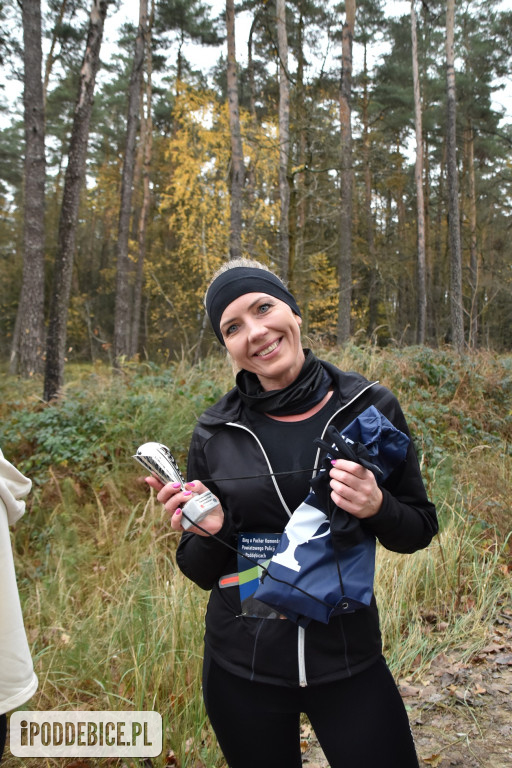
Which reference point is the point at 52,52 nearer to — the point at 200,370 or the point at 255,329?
the point at 200,370

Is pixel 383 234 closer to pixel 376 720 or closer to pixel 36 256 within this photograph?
pixel 36 256

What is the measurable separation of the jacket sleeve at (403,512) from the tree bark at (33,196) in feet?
34.5

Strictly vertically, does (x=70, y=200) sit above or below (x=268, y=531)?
above

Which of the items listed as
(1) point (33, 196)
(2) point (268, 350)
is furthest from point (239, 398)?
(1) point (33, 196)

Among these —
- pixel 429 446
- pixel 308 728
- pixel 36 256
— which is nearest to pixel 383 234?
pixel 36 256

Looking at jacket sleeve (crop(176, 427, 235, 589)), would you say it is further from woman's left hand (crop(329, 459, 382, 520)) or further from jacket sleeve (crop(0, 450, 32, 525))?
jacket sleeve (crop(0, 450, 32, 525))

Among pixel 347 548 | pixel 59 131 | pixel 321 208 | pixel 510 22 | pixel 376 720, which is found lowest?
pixel 376 720

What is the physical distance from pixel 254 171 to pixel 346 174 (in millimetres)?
3586

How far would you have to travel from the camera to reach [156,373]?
903 cm

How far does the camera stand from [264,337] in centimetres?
163

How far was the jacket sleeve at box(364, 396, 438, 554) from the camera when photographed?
143cm

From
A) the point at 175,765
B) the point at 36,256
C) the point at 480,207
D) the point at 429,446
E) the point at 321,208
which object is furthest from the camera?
the point at 480,207

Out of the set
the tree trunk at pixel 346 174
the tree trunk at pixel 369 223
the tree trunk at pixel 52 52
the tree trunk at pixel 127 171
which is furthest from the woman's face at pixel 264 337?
the tree trunk at pixel 369 223

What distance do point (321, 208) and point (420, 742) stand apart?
17440mm
